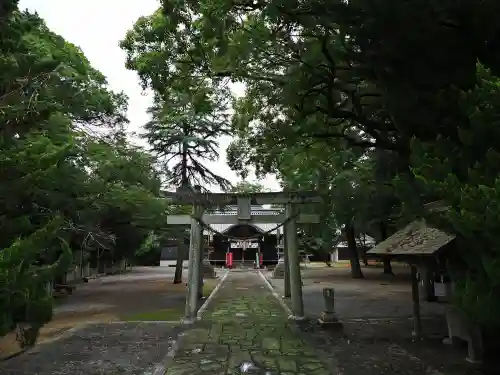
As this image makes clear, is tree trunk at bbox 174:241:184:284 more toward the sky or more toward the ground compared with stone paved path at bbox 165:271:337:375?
more toward the sky

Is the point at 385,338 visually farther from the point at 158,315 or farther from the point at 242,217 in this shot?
the point at 158,315

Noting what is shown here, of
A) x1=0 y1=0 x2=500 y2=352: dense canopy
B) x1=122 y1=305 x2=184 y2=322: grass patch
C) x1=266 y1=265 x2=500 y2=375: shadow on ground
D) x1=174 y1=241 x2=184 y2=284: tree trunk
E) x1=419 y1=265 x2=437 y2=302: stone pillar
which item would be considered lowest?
x1=266 y1=265 x2=500 y2=375: shadow on ground

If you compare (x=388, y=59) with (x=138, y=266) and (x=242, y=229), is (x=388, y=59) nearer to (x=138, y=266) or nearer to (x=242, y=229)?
(x=242, y=229)

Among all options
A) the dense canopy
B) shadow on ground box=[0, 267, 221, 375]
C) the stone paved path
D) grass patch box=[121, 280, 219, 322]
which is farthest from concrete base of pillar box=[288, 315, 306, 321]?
the dense canopy

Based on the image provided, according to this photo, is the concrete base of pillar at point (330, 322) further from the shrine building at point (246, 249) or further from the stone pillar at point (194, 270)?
the shrine building at point (246, 249)

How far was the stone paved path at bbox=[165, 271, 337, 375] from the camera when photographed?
7133 mm

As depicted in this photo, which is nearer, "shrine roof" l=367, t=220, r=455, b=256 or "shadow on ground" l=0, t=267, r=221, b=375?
"shrine roof" l=367, t=220, r=455, b=256

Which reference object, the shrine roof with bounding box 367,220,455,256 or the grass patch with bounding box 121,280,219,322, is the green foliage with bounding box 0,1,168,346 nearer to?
the grass patch with bounding box 121,280,219,322

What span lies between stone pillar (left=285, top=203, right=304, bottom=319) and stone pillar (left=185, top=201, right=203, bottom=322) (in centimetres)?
239

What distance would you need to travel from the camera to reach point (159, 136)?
20812mm

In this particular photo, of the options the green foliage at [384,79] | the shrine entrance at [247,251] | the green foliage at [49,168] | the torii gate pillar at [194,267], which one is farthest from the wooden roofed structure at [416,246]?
the shrine entrance at [247,251]

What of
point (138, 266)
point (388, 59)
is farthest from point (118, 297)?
point (138, 266)

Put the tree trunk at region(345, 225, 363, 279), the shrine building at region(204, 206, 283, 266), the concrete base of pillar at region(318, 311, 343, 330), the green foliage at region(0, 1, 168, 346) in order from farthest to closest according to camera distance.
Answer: the shrine building at region(204, 206, 283, 266) < the tree trunk at region(345, 225, 363, 279) < the concrete base of pillar at region(318, 311, 343, 330) < the green foliage at region(0, 1, 168, 346)

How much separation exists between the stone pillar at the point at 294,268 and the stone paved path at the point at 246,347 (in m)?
0.48
